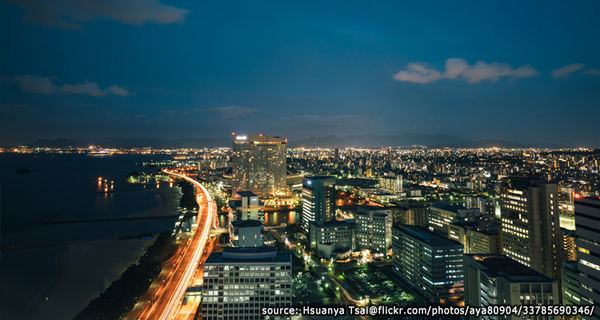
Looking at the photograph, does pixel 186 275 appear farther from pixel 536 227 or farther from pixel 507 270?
pixel 536 227

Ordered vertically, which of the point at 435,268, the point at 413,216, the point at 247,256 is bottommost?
the point at 435,268

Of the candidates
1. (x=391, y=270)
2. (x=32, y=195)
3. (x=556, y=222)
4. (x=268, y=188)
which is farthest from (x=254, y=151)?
(x=556, y=222)

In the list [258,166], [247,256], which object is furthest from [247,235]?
Answer: [258,166]

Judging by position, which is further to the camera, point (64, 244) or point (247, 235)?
point (64, 244)

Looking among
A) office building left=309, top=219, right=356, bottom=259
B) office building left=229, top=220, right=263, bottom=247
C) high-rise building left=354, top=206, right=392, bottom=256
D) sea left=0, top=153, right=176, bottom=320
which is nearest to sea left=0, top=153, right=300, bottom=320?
sea left=0, top=153, right=176, bottom=320

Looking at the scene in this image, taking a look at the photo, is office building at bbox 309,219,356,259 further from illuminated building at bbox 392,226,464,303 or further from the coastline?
the coastline

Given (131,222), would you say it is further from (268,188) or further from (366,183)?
(366,183)
